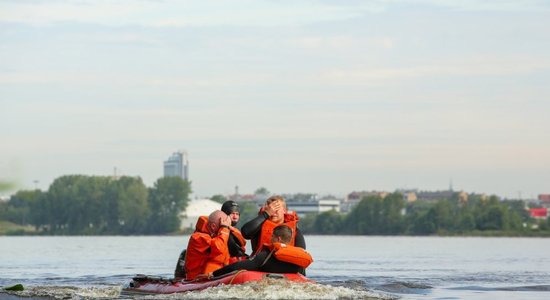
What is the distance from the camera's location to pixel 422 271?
169ft

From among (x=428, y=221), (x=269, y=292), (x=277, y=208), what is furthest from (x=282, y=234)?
(x=428, y=221)

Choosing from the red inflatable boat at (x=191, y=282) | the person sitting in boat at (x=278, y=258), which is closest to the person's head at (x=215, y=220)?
the person sitting in boat at (x=278, y=258)

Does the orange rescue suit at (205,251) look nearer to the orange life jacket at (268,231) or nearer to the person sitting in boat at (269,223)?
the person sitting in boat at (269,223)

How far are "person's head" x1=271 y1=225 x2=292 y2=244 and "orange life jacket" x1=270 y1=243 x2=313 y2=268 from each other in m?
0.13

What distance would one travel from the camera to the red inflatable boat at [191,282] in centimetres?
2505

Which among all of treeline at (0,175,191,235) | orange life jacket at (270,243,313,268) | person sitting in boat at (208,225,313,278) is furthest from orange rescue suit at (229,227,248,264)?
treeline at (0,175,191,235)

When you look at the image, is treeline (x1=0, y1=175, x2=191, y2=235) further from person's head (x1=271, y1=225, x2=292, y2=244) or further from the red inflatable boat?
person's head (x1=271, y1=225, x2=292, y2=244)

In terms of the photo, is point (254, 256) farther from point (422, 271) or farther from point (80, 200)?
point (80, 200)

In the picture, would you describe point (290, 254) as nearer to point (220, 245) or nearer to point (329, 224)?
point (220, 245)

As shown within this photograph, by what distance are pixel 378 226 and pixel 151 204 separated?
34317 mm

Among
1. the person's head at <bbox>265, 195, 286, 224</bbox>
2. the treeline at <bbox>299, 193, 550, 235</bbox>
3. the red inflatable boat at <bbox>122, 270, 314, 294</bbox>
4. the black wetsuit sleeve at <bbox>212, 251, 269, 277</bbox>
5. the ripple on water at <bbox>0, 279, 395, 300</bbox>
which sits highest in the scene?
the treeline at <bbox>299, 193, 550, 235</bbox>

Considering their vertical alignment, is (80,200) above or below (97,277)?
above

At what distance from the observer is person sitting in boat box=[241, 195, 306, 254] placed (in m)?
25.3

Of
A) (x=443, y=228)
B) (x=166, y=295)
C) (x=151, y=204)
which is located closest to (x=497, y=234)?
(x=443, y=228)
